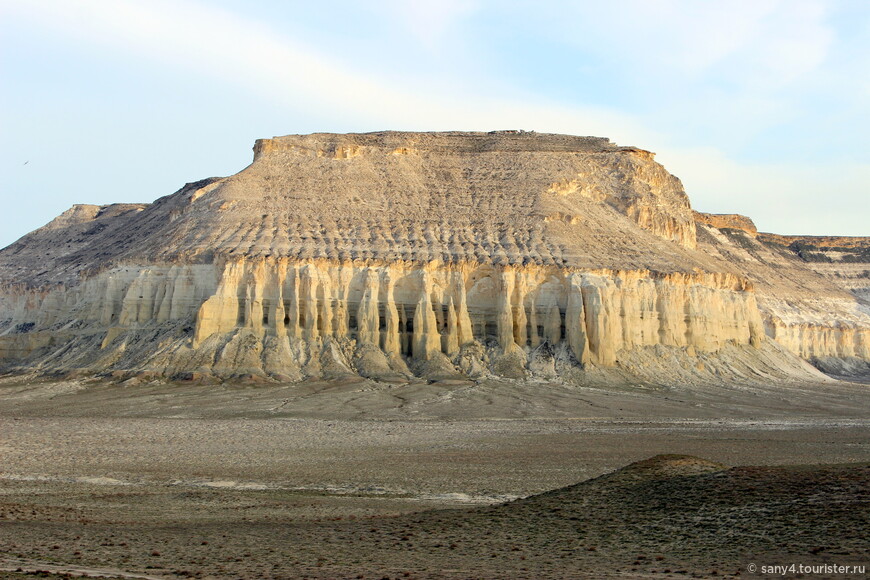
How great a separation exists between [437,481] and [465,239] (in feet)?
138

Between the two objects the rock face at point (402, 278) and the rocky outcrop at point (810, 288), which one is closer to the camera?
the rock face at point (402, 278)

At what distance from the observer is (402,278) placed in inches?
2464

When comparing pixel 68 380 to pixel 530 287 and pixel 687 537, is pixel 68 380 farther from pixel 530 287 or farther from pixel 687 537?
pixel 687 537

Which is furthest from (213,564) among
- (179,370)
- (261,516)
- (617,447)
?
(179,370)

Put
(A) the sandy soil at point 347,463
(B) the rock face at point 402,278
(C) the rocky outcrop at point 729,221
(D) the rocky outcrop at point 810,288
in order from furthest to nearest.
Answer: (C) the rocky outcrop at point 729,221 < (D) the rocky outcrop at point 810,288 < (B) the rock face at point 402,278 < (A) the sandy soil at point 347,463

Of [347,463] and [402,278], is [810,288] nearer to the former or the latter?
[402,278]

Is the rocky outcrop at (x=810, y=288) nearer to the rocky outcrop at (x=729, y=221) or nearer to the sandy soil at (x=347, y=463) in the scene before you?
the rocky outcrop at (x=729, y=221)

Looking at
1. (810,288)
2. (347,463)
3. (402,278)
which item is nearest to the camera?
(347,463)

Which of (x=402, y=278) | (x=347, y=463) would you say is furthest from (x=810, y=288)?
(x=347, y=463)

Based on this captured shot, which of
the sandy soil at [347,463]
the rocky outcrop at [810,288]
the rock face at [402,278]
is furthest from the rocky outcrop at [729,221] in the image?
the sandy soil at [347,463]

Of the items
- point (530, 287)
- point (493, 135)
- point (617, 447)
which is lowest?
point (617, 447)

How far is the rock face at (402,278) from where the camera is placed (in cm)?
5962

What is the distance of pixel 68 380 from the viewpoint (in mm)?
55656

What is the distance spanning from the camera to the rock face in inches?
2347
